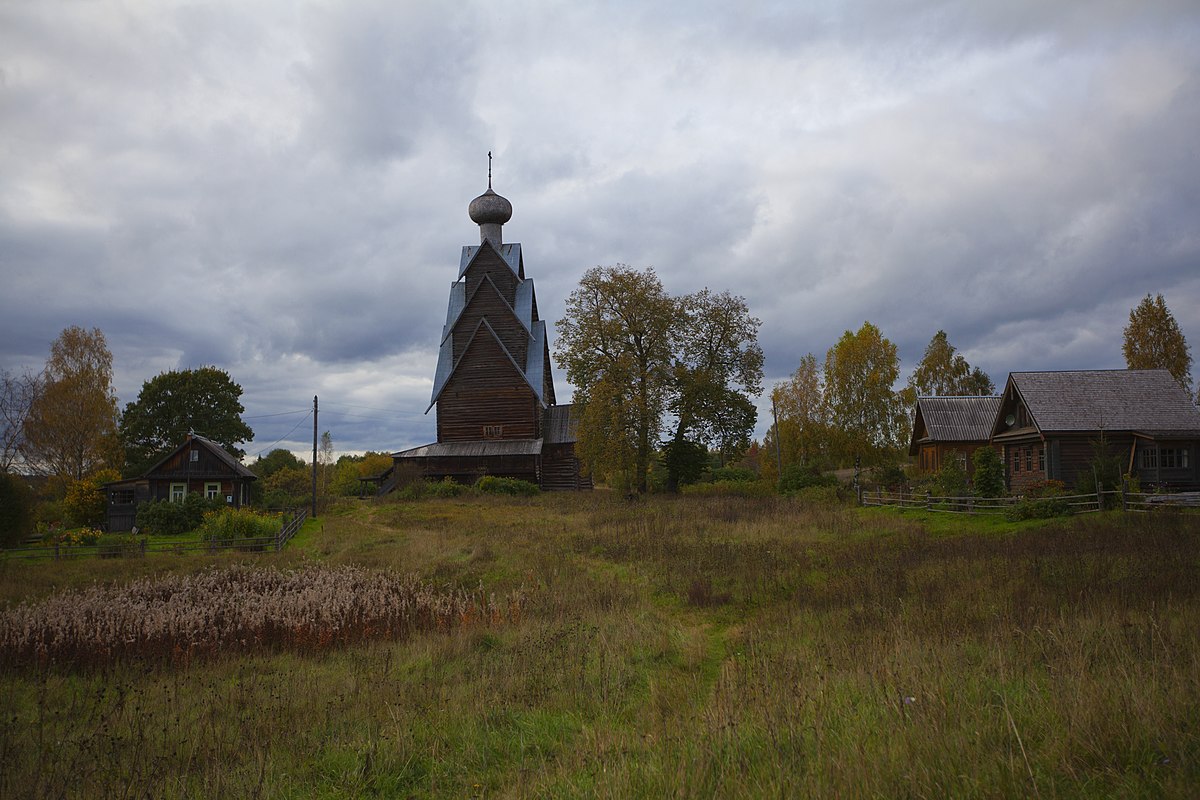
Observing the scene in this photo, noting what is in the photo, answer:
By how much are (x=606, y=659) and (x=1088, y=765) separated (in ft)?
16.8

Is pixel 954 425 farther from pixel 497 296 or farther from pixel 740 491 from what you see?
pixel 497 296

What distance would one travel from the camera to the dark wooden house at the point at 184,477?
117 feet

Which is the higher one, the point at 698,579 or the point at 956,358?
the point at 956,358

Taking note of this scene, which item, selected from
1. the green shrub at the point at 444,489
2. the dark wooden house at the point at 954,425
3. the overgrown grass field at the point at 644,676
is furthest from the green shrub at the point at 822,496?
the green shrub at the point at 444,489

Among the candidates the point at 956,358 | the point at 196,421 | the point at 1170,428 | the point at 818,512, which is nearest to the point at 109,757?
the point at 818,512

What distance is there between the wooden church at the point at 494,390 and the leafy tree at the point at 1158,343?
128 feet

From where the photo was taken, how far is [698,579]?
12891 mm

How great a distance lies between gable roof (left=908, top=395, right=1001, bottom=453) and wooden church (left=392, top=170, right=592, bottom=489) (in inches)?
921

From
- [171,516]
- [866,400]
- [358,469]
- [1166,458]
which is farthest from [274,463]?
[1166,458]

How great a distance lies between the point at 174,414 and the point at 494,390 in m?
30.7

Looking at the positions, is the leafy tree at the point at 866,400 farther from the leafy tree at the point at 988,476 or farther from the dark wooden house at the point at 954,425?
the leafy tree at the point at 988,476

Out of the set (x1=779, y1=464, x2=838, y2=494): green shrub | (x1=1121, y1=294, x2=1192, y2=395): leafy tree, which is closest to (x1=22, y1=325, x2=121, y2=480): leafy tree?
(x1=779, y1=464, x2=838, y2=494): green shrub

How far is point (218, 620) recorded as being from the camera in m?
11.8

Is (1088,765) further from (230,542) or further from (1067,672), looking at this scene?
(230,542)
